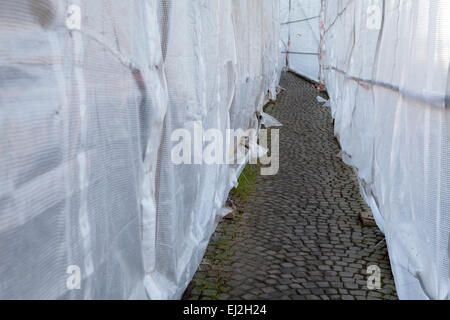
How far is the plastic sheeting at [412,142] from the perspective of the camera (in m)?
2.34

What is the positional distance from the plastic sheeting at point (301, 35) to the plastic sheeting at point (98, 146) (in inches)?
557

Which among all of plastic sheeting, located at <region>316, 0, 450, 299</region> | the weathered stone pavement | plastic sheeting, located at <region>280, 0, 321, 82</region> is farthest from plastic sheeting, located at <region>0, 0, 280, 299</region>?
plastic sheeting, located at <region>280, 0, 321, 82</region>

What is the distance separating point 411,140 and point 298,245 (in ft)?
4.46

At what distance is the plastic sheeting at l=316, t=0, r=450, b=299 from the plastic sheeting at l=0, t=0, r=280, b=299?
1.46m

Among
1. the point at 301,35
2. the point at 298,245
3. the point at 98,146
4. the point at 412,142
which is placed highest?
the point at 301,35

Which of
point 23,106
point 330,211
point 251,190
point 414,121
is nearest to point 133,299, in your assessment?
point 23,106

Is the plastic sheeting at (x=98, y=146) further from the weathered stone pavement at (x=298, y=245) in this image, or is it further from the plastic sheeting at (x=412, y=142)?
the plastic sheeting at (x=412, y=142)

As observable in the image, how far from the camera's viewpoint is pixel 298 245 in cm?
375

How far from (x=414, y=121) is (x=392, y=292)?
117 cm

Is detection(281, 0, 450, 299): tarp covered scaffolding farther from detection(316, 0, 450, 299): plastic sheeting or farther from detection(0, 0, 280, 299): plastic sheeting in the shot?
detection(0, 0, 280, 299): plastic sheeting

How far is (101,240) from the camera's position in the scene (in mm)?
1776

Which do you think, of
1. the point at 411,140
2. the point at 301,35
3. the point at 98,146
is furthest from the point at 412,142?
the point at 301,35

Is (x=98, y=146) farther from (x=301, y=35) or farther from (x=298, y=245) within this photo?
(x=301, y=35)

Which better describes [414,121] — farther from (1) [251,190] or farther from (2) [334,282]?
(1) [251,190]
